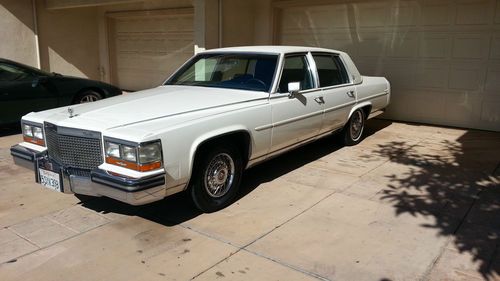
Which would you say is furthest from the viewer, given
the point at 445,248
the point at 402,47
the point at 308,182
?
the point at 402,47

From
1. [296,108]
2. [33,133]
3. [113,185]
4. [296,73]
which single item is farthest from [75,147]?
[296,73]

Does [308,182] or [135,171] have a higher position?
[135,171]

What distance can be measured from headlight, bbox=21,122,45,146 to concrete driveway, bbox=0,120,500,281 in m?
0.69

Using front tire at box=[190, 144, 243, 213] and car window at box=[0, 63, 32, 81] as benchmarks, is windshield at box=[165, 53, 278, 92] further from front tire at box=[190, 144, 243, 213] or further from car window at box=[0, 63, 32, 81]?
car window at box=[0, 63, 32, 81]

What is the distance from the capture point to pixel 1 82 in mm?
7457

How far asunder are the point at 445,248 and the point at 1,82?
23.9ft

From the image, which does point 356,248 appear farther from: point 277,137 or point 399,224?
point 277,137

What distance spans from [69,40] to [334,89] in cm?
1039

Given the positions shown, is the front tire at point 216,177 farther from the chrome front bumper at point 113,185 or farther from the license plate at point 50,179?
the license plate at point 50,179

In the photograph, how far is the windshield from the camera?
4988mm

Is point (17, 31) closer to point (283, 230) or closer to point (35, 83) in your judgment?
point (35, 83)

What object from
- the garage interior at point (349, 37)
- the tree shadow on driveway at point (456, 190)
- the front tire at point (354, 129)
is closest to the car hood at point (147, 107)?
the tree shadow on driveway at point (456, 190)

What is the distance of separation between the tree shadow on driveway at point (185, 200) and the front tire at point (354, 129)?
8.6 inches

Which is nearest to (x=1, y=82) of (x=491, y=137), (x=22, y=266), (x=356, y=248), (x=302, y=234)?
(x=22, y=266)
